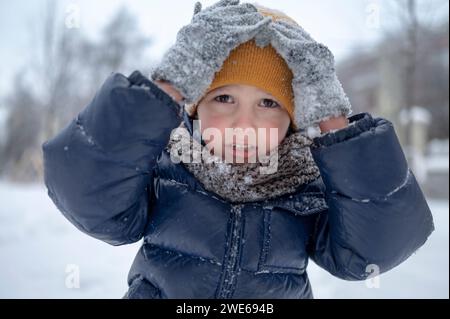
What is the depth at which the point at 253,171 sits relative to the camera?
106cm

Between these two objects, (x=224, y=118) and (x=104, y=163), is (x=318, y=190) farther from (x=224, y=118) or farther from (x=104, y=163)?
(x=104, y=163)

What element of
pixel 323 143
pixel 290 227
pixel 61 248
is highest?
pixel 323 143

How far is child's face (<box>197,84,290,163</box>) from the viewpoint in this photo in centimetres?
103

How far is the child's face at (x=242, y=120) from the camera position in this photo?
1.03 meters

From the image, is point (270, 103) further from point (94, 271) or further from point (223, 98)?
point (94, 271)

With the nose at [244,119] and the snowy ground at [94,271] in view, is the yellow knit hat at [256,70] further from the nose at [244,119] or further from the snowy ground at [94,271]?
the snowy ground at [94,271]

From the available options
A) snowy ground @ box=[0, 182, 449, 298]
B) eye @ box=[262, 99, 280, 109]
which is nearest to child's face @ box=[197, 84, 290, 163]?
eye @ box=[262, 99, 280, 109]

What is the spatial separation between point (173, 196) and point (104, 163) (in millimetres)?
252

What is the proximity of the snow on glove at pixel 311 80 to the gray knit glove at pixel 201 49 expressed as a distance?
3.4 inches

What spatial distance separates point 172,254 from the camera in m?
1.05

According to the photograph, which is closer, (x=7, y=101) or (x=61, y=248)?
(x=61, y=248)

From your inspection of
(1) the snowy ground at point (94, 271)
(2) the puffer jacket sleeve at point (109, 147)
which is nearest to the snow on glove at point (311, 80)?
(2) the puffer jacket sleeve at point (109, 147)

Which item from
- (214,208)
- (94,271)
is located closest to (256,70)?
(214,208)
